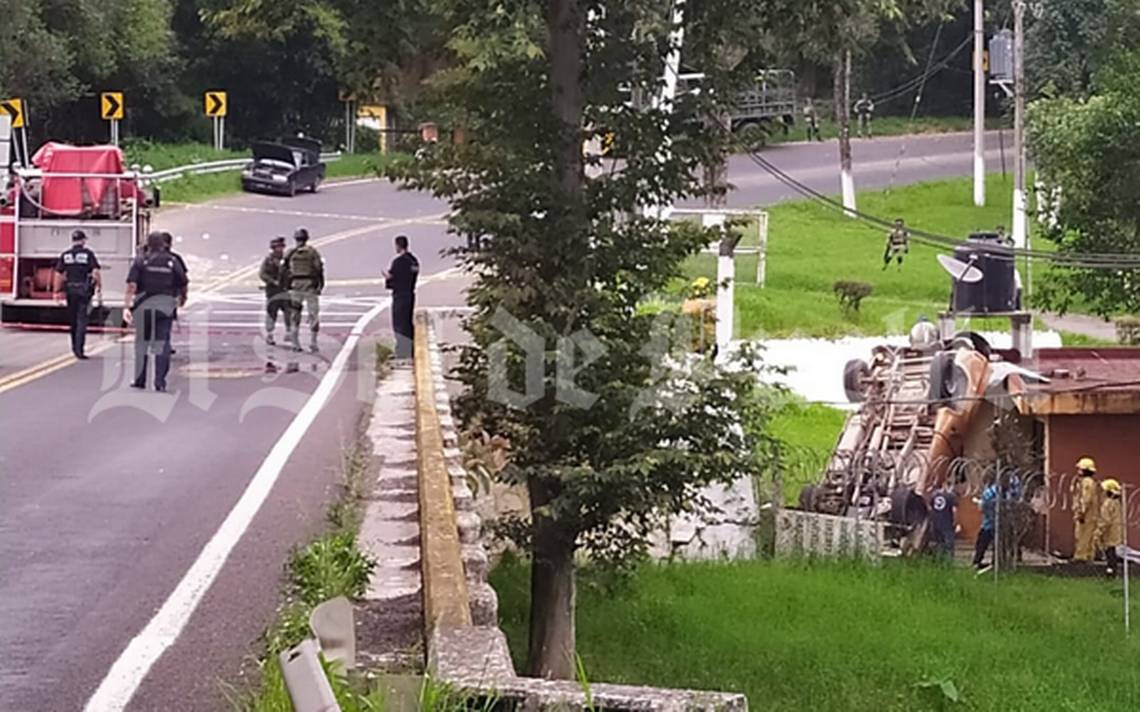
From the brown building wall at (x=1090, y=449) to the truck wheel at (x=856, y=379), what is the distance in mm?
3709

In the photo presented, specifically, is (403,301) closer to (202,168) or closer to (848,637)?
(848,637)

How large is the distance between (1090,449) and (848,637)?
25.4 feet

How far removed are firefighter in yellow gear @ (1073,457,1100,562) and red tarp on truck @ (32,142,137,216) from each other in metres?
14.0

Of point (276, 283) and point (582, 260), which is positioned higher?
point (582, 260)

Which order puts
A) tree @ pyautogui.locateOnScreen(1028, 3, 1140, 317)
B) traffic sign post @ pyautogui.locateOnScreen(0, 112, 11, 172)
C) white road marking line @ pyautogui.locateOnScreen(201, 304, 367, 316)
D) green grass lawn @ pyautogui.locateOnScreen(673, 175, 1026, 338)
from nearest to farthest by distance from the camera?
tree @ pyautogui.locateOnScreen(1028, 3, 1140, 317)
white road marking line @ pyautogui.locateOnScreen(201, 304, 367, 316)
traffic sign post @ pyautogui.locateOnScreen(0, 112, 11, 172)
green grass lawn @ pyautogui.locateOnScreen(673, 175, 1026, 338)

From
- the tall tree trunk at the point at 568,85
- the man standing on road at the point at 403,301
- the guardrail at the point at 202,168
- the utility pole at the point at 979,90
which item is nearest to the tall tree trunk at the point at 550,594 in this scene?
the tall tree trunk at the point at 568,85

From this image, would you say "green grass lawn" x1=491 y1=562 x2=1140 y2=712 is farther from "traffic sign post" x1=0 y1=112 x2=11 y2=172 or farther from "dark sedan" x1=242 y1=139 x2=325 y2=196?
"dark sedan" x1=242 y1=139 x2=325 y2=196

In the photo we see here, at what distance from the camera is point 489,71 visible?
11352 millimetres

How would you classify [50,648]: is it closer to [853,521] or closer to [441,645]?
[441,645]

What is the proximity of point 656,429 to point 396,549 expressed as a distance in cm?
298

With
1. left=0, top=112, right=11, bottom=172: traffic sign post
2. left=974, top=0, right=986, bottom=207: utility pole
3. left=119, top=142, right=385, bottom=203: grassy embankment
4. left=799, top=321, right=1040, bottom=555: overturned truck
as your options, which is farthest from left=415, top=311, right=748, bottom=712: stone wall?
left=974, top=0, right=986, bottom=207: utility pole

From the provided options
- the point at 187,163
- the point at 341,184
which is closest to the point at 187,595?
the point at 187,163

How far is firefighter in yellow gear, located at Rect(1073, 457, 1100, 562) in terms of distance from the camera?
20.7 m

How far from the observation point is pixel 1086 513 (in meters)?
20.9
